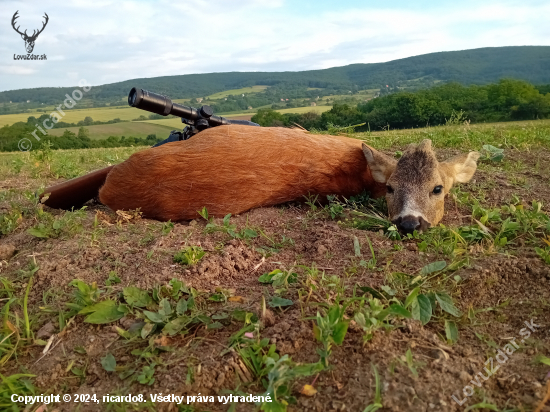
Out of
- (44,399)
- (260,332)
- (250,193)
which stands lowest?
(44,399)

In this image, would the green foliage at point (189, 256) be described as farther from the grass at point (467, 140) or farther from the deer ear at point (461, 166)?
the grass at point (467, 140)

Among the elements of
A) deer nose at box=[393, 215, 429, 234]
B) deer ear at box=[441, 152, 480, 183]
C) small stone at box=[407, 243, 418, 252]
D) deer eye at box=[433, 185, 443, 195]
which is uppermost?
deer ear at box=[441, 152, 480, 183]

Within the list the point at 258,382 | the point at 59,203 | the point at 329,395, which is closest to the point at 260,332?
the point at 258,382

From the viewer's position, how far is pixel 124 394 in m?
1.72

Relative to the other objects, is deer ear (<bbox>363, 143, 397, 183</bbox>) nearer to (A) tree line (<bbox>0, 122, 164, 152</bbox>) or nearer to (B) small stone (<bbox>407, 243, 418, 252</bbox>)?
(B) small stone (<bbox>407, 243, 418, 252</bbox>)

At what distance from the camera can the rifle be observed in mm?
4078

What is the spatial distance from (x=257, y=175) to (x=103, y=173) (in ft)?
5.98

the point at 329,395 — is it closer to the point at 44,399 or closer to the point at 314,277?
the point at 314,277

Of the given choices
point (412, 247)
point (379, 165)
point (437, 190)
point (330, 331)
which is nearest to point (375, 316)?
point (330, 331)

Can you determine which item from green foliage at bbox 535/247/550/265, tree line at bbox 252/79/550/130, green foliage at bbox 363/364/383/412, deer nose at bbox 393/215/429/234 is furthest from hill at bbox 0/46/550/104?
green foliage at bbox 363/364/383/412

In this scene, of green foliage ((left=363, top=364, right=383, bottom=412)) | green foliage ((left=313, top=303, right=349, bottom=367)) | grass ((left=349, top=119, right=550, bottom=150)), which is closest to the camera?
green foliage ((left=363, top=364, right=383, bottom=412))

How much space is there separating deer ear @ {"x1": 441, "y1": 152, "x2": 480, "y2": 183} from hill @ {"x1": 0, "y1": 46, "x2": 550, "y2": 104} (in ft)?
129

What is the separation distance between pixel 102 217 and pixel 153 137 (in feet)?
62.3

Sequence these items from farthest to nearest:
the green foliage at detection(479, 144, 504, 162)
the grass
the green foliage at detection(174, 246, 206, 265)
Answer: the grass, the green foliage at detection(479, 144, 504, 162), the green foliage at detection(174, 246, 206, 265)
